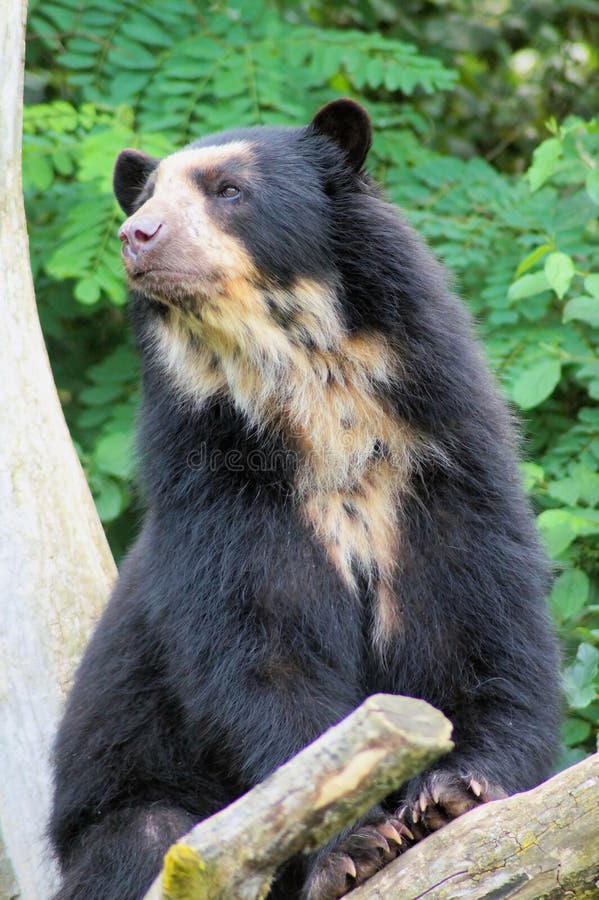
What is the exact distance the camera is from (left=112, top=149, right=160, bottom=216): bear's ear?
467cm

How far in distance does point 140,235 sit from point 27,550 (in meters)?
1.45

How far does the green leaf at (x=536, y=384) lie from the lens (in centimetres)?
515

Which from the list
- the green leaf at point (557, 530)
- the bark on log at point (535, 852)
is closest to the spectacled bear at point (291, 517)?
the green leaf at point (557, 530)

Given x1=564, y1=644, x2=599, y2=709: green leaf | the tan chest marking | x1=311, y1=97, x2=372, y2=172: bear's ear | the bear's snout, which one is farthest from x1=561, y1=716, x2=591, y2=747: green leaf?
the bear's snout

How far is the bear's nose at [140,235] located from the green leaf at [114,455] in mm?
1963

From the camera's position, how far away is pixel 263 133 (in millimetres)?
4453

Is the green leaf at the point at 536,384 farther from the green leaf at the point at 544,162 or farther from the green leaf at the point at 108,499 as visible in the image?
the green leaf at the point at 108,499

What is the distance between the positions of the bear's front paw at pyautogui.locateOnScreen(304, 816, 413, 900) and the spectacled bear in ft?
1.24

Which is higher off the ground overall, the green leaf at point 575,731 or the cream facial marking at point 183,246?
the cream facial marking at point 183,246

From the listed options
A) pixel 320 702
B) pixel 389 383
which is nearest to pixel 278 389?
pixel 389 383

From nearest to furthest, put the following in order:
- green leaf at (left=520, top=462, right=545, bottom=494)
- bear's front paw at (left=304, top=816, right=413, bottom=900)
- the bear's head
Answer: bear's front paw at (left=304, top=816, right=413, bottom=900)
the bear's head
green leaf at (left=520, top=462, right=545, bottom=494)

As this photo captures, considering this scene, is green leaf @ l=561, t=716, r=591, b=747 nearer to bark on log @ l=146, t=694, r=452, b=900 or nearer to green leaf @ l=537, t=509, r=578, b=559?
green leaf @ l=537, t=509, r=578, b=559

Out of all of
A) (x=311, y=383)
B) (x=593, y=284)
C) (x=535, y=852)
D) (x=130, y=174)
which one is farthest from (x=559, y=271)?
(x=535, y=852)

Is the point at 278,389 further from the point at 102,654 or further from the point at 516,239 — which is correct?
the point at 516,239
